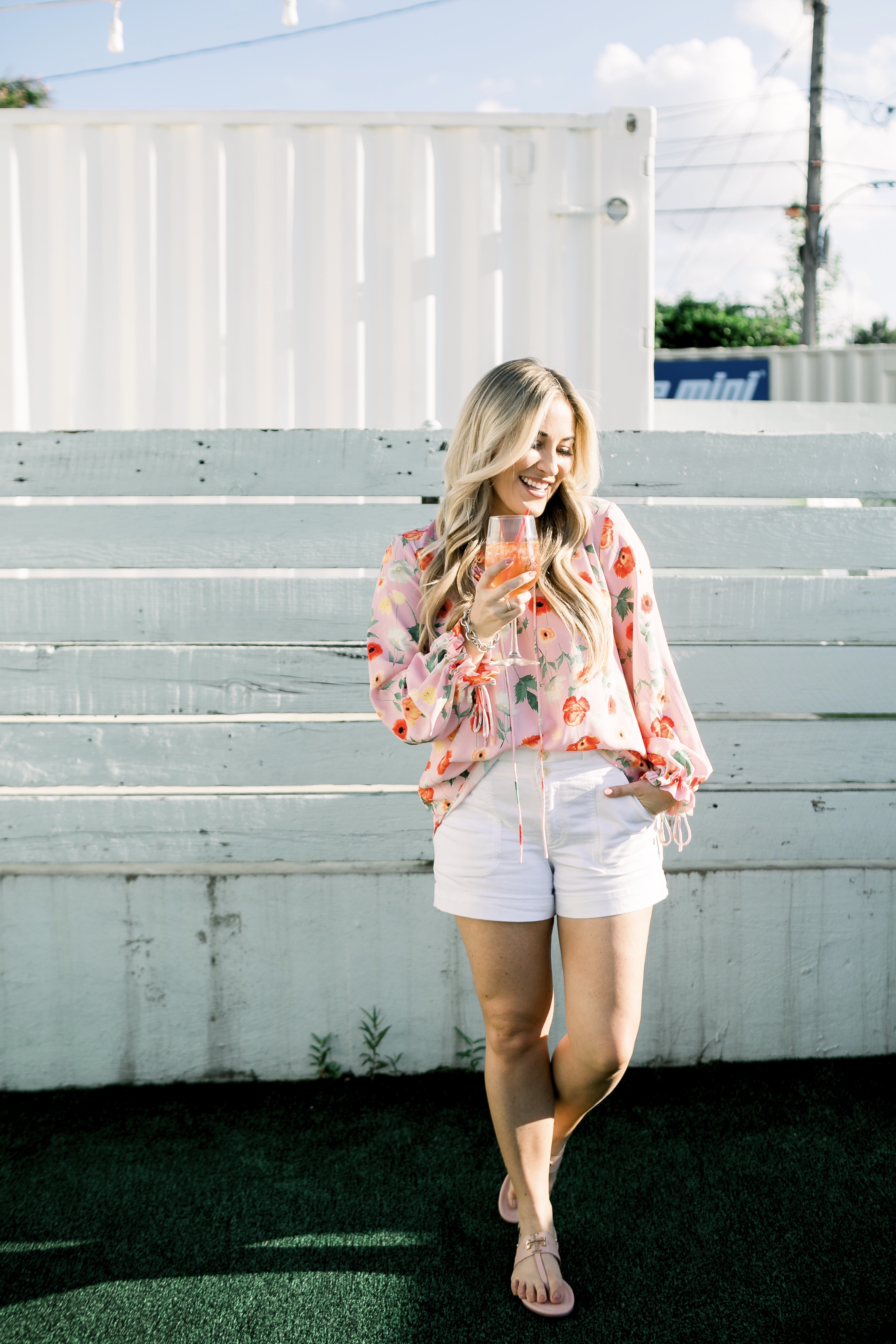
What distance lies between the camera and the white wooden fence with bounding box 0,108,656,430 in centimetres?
341

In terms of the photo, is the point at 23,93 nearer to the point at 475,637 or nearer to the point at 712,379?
the point at 712,379

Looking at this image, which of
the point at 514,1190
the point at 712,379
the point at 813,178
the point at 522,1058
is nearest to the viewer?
the point at 522,1058

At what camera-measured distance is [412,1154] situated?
7.89ft

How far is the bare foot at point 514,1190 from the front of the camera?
83.2 inches

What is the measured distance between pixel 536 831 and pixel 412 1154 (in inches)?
41.9

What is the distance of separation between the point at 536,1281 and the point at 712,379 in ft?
52.0

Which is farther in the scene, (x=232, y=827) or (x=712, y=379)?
(x=712, y=379)

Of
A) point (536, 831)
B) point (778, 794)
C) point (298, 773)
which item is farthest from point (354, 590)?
point (778, 794)

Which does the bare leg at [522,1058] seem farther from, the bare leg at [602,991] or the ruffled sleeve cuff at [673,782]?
the ruffled sleeve cuff at [673,782]

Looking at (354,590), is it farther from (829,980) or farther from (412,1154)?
(829,980)

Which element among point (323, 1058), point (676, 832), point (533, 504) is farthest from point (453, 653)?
point (323, 1058)

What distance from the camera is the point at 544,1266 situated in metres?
1.92

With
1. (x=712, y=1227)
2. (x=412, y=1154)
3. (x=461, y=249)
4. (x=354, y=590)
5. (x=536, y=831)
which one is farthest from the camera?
(x=461, y=249)

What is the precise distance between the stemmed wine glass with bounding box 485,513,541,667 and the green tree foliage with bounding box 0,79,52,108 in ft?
66.1
